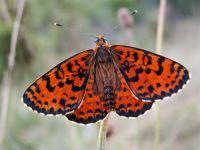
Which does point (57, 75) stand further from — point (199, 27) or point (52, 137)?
point (199, 27)

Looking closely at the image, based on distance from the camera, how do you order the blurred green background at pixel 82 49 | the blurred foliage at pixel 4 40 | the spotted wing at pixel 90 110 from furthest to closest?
1. the blurred foliage at pixel 4 40
2. the blurred green background at pixel 82 49
3. the spotted wing at pixel 90 110

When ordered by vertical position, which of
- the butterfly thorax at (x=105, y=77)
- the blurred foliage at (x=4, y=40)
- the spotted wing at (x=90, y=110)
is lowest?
the spotted wing at (x=90, y=110)

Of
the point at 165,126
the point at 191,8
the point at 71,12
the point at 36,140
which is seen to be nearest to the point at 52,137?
the point at 36,140

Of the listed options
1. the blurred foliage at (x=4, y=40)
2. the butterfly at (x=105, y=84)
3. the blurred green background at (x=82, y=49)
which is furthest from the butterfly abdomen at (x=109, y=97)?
the blurred foliage at (x=4, y=40)

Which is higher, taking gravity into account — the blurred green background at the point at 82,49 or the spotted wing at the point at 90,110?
the blurred green background at the point at 82,49

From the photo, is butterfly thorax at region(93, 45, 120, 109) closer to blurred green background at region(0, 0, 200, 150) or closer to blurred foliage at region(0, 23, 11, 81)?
blurred green background at region(0, 0, 200, 150)

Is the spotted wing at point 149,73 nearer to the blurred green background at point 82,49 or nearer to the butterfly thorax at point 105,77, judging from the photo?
the butterfly thorax at point 105,77

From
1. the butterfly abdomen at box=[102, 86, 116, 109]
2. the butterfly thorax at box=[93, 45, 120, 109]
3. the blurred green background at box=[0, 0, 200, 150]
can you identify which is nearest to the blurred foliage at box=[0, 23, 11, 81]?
the blurred green background at box=[0, 0, 200, 150]
